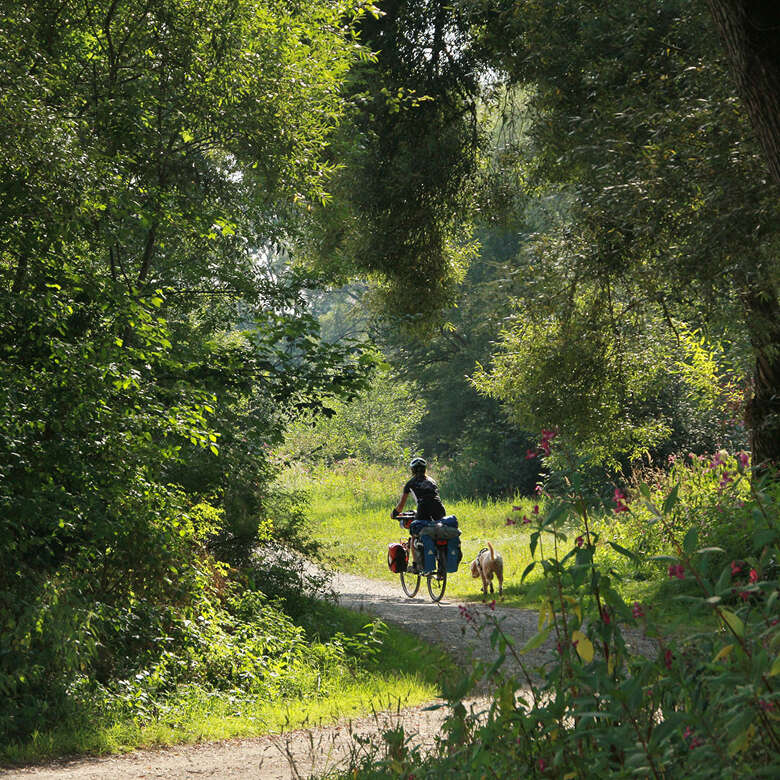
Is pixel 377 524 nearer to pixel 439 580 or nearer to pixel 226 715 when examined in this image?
pixel 439 580

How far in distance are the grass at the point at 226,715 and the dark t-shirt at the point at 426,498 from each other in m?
4.26

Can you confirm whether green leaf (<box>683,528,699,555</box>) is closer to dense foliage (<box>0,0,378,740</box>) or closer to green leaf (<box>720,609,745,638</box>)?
green leaf (<box>720,609,745,638</box>)

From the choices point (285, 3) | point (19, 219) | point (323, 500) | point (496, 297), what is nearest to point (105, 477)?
point (19, 219)

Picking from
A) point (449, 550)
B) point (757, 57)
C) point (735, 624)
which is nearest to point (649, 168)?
point (757, 57)

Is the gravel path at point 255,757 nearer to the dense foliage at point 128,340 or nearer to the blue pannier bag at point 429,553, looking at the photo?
the dense foliage at point 128,340

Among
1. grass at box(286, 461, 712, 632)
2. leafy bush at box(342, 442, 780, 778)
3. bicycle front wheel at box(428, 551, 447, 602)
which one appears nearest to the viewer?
leafy bush at box(342, 442, 780, 778)

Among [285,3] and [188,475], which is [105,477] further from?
[285,3]

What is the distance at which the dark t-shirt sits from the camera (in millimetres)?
13766

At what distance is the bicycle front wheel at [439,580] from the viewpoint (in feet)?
44.7

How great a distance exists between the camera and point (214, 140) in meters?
9.98

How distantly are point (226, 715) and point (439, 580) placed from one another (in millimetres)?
6820

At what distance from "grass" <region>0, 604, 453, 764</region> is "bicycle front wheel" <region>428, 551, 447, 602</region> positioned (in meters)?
3.94

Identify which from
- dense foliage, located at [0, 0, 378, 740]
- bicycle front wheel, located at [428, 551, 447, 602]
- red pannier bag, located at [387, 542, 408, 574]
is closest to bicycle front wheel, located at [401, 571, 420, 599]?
red pannier bag, located at [387, 542, 408, 574]

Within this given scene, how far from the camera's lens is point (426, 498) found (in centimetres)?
1381
